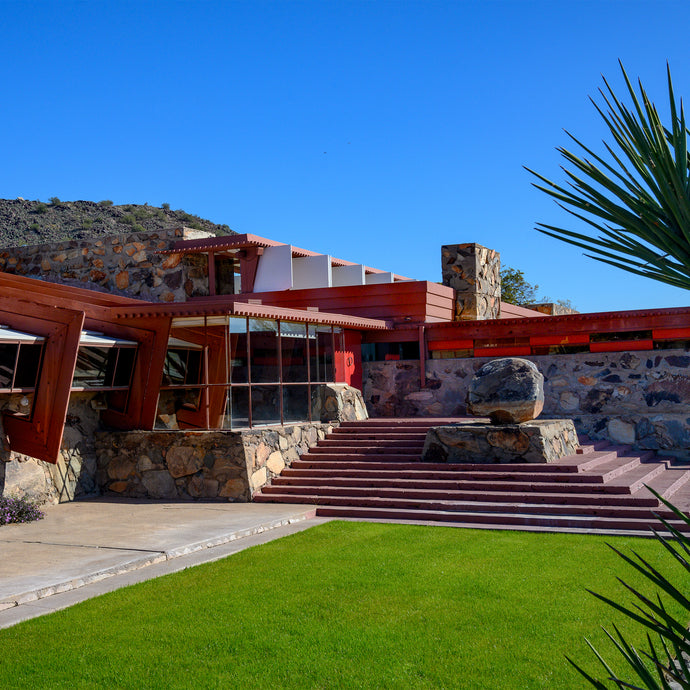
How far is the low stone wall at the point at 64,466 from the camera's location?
1446cm

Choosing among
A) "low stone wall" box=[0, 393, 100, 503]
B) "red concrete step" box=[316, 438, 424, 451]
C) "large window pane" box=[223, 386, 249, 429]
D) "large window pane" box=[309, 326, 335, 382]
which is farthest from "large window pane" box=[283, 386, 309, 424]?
"low stone wall" box=[0, 393, 100, 503]

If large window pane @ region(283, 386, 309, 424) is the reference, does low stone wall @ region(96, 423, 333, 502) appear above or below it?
below

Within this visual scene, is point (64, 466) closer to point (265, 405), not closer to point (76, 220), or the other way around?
point (265, 405)

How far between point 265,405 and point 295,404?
1254 millimetres

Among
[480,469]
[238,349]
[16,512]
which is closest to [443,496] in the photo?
[480,469]

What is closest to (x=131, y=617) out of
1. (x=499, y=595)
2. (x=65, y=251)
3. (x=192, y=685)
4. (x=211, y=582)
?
(x=211, y=582)

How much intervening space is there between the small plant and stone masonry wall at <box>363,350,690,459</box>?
10.8m

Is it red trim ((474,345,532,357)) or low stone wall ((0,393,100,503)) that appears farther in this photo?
red trim ((474,345,532,357))

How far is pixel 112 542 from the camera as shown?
38.2 feet

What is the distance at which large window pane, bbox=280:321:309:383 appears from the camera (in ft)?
55.8

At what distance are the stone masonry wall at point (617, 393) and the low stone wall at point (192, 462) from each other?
590 cm

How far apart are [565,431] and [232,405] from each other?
690cm

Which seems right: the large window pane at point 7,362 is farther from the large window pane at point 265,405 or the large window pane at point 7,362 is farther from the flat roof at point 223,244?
the flat roof at point 223,244

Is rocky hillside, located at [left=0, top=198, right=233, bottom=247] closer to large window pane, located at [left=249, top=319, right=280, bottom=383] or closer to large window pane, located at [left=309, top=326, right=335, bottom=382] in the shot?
large window pane, located at [left=309, top=326, right=335, bottom=382]
